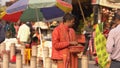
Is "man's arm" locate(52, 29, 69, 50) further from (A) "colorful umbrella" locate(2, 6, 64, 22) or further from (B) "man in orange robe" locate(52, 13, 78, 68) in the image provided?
(A) "colorful umbrella" locate(2, 6, 64, 22)

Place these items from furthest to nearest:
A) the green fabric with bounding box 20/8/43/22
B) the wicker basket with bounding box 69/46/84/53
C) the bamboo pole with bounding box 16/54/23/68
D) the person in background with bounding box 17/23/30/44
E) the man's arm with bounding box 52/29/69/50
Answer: the person in background with bounding box 17/23/30/44
the green fabric with bounding box 20/8/43/22
the bamboo pole with bounding box 16/54/23/68
the wicker basket with bounding box 69/46/84/53
the man's arm with bounding box 52/29/69/50

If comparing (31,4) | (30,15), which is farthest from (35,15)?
(31,4)

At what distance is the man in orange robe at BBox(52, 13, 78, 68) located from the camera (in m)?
8.48

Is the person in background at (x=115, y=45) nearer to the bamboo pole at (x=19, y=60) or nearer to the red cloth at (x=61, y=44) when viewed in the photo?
the red cloth at (x=61, y=44)

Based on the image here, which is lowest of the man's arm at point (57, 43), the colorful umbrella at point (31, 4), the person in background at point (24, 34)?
the person in background at point (24, 34)

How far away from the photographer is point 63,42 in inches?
336

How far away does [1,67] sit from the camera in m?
12.6

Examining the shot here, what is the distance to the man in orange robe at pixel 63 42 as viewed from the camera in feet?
27.8

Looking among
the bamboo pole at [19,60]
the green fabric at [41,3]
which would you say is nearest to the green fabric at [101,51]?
the green fabric at [41,3]

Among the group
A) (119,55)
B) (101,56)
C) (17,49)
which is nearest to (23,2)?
(101,56)

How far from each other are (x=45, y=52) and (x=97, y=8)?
8.14 metres

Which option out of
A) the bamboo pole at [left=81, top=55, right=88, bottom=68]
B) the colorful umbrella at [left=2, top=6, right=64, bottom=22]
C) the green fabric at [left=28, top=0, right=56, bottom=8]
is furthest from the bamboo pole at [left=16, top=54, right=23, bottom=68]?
the colorful umbrella at [left=2, top=6, right=64, bottom=22]

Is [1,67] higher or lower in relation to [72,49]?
lower

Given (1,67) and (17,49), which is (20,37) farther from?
(1,67)
